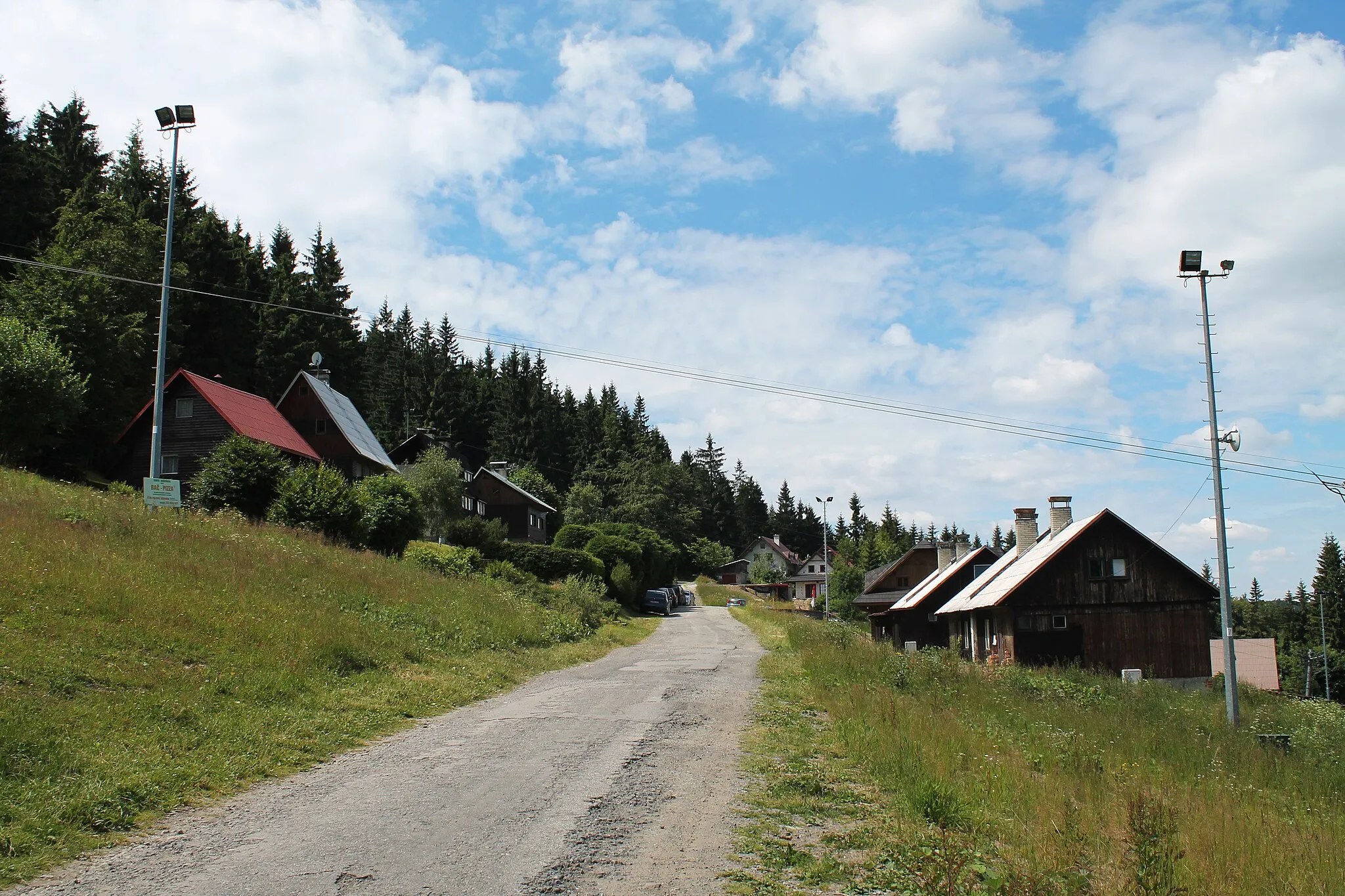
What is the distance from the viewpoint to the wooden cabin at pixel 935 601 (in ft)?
175

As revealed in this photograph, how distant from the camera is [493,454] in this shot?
9712 centimetres

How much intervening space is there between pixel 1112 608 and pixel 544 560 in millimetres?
26702

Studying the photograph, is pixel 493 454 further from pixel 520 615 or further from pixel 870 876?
pixel 870 876

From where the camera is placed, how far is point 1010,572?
142 ft

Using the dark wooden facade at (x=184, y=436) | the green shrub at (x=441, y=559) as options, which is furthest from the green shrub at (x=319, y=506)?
the dark wooden facade at (x=184, y=436)

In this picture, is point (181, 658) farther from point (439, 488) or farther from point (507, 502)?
point (507, 502)

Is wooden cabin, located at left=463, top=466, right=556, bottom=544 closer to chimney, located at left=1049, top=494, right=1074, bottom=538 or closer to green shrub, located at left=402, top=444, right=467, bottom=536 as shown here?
green shrub, located at left=402, top=444, right=467, bottom=536

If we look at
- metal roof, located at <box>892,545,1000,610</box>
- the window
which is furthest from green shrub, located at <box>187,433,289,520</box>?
metal roof, located at <box>892,545,1000,610</box>

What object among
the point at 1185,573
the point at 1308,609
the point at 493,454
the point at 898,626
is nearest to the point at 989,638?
the point at 1185,573

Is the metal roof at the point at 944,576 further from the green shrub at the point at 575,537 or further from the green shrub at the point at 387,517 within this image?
the green shrub at the point at 387,517

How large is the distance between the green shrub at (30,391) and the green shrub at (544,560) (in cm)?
1964

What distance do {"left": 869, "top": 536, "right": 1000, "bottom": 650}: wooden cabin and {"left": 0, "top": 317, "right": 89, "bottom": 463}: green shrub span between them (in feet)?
143

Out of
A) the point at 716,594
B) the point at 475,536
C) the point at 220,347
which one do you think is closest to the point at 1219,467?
the point at 475,536

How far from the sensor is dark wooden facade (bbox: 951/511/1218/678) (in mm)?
39281
